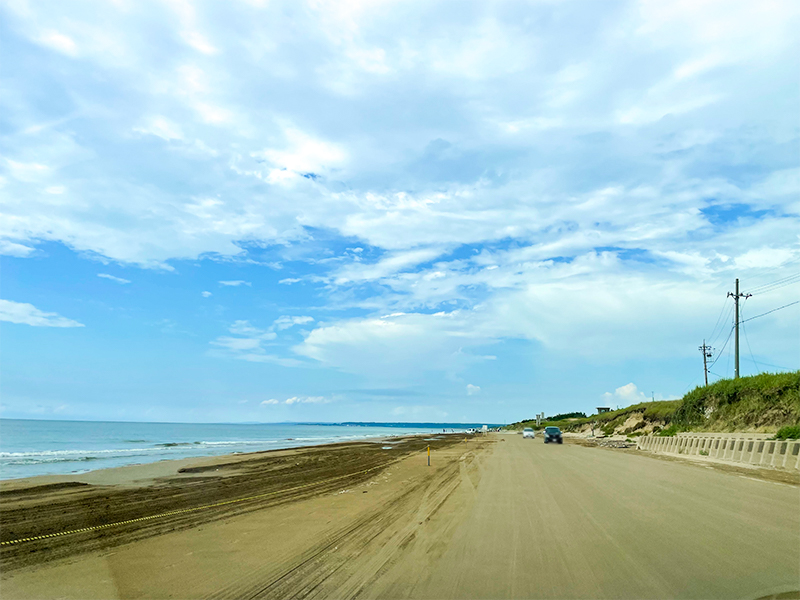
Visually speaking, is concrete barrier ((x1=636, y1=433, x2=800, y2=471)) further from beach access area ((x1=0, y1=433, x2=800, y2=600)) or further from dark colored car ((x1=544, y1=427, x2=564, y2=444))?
dark colored car ((x1=544, y1=427, x2=564, y2=444))

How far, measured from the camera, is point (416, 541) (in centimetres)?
927

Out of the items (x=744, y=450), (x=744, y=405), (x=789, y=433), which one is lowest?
(x=744, y=450)

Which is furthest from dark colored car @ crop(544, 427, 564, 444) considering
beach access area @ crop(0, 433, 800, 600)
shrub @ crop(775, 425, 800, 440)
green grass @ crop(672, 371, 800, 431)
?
beach access area @ crop(0, 433, 800, 600)

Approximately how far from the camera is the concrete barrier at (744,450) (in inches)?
845

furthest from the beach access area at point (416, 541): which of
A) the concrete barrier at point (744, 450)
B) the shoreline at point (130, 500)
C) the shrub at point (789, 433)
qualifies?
the shrub at point (789, 433)

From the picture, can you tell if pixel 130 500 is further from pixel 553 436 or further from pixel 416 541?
pixel 553 436

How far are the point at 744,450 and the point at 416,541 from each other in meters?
22.7

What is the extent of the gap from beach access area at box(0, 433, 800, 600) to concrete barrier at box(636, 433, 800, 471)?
5.15 m

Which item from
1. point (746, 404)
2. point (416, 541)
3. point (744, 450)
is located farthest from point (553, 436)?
point (416, 541)

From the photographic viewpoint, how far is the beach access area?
6.83 m

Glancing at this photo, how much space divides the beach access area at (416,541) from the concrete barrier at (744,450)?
515cm

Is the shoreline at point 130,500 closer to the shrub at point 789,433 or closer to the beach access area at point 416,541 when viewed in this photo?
the beach access area at point 416,541

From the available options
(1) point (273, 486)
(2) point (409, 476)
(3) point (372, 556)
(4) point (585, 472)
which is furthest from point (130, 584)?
(4) point (585, 472)

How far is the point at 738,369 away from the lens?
48094 mm
